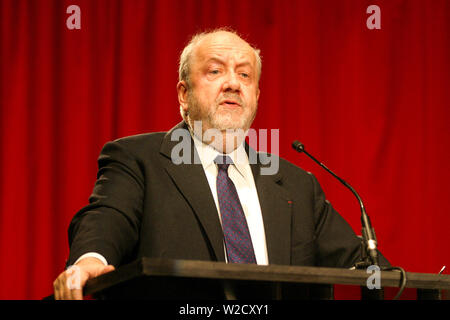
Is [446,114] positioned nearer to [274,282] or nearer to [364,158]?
[364,158]

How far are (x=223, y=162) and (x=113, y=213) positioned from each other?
18.9 inches

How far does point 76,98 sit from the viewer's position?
304 centimetres

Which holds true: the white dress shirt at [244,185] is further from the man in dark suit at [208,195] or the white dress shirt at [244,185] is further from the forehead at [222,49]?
the forehead at [222,49]

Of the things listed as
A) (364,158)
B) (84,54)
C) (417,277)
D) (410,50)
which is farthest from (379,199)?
(417,277)

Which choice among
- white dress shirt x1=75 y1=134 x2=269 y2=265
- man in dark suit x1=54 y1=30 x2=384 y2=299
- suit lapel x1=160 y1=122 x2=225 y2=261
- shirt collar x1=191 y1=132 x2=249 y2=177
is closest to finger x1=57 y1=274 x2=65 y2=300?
man in dark suit x1=54 y1=30 x2=384 y2=299

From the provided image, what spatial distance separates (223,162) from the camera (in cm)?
212

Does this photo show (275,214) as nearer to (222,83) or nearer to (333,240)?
(333,240)

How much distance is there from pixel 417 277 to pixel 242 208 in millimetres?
682

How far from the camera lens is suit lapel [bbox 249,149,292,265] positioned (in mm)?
1919

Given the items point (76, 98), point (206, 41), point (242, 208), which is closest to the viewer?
point (242, 208)

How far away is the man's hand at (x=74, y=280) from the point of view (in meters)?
1.31

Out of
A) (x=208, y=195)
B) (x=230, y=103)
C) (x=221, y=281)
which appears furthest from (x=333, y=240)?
(x=221, y=281)

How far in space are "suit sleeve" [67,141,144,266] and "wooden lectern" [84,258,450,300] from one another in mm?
317

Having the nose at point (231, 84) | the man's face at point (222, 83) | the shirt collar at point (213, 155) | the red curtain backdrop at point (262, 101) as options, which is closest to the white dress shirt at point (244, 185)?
the shirt collar at point (213, 155)
